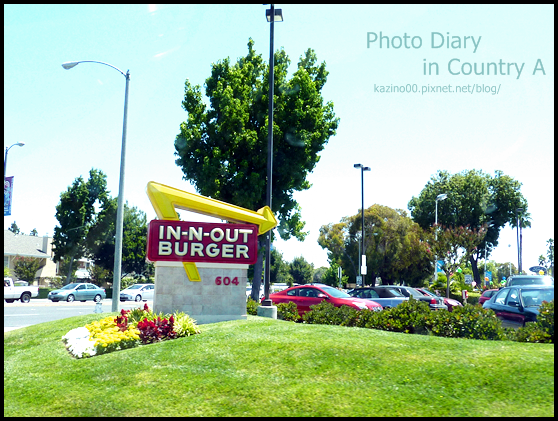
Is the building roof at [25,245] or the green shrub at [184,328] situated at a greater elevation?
the building roof at [25,245]

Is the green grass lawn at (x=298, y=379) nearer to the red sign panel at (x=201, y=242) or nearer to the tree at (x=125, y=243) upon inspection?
the red sign panel at (x=201, y=242)

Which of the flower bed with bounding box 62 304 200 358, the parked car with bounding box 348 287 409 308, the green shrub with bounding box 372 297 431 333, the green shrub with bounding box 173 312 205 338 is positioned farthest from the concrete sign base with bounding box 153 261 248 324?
the parked car with bounding box 348 287 409 308

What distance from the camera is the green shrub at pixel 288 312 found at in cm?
1491

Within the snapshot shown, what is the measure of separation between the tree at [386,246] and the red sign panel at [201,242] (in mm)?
44268

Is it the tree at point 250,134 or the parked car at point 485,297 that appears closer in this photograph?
the parked car at point 485,297

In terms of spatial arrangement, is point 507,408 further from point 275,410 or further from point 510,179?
point 510,179

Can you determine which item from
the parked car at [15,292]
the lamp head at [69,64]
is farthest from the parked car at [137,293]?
the lamp head at [69,64]

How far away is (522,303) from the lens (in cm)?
1120

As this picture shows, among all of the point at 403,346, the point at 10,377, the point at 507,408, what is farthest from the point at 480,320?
the point at 10,377

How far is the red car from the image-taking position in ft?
51.6

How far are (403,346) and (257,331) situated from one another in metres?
3.12

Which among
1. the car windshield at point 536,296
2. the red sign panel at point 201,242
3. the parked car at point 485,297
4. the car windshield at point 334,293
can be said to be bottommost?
the parked car at point 485,297

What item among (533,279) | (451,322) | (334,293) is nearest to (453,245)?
(533,279)

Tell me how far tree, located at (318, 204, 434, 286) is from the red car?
1591 inches
